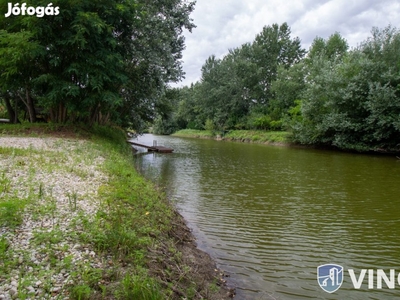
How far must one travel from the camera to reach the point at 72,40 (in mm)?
14320

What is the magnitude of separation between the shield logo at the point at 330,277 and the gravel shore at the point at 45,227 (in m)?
3.89

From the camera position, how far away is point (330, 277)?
5.30 metres

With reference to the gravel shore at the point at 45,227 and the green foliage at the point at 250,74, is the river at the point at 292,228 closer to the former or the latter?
the gravel shore at the point at 45,227

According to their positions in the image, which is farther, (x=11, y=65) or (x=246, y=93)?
(x=246, y=93)

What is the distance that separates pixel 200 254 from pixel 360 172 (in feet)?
48.3

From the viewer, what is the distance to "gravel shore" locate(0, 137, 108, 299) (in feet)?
9.61

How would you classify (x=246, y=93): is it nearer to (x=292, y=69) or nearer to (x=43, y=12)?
(x=292, y=69)

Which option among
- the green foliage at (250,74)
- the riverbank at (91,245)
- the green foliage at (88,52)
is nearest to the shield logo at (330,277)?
the riverbank at (91,245)

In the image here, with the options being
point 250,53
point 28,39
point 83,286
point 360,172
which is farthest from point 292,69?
point 83,286

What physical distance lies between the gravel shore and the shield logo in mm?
3890

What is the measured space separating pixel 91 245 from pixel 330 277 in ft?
14.4
